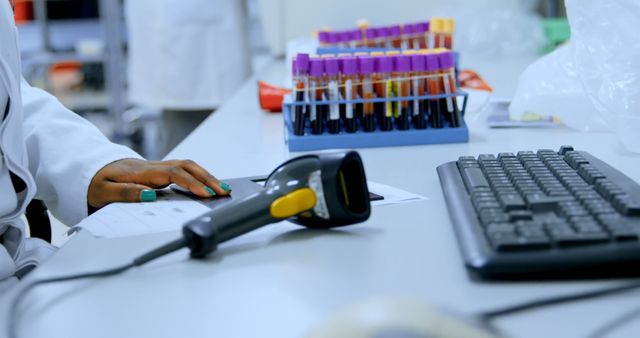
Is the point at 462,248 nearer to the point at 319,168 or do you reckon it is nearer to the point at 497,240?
the point at 497,240

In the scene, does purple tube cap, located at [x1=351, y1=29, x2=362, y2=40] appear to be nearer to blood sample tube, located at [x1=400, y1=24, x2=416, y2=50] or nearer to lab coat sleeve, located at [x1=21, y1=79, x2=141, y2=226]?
blood sample tube, located at [x1=400, y1=24, x2=416, y2=50]

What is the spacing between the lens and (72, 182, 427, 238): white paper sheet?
2.09 ft

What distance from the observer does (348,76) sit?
970 millimetres

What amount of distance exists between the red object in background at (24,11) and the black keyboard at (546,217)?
14.0ft

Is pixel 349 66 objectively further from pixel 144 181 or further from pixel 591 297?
pixel 591 297

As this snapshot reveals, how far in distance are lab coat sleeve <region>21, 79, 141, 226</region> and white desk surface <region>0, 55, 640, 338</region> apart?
0.70 feet

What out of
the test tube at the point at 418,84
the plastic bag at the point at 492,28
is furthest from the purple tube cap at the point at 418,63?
the plastic bag at the point at 492,28

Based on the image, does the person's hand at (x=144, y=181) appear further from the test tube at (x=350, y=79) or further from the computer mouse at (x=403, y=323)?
the computer mouse at (x=403, y=323)

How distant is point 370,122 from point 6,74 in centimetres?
47

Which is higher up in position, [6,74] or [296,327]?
[6,74]

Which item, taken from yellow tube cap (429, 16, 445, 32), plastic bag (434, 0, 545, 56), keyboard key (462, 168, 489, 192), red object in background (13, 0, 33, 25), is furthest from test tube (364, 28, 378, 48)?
red object in background (13, 0, 33, 25)

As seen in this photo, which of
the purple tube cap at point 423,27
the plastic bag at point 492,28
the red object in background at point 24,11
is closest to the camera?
the purple tube cap at point 423,27

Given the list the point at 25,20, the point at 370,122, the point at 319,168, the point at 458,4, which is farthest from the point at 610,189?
the point at 25,20

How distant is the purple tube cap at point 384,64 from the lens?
0.96 m
